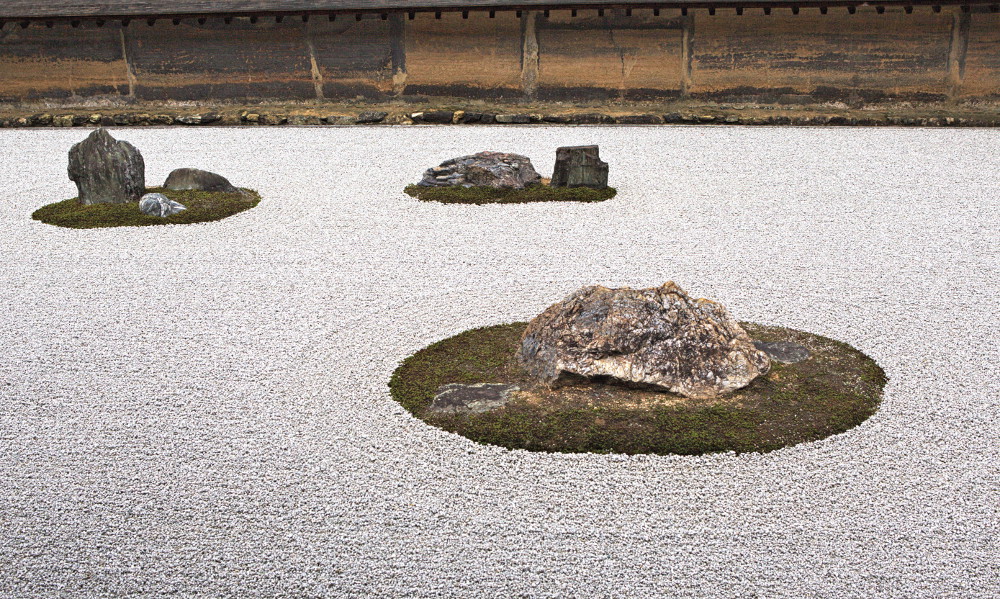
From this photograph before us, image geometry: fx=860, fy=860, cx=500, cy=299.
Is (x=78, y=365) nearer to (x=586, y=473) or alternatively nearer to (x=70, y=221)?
(x=586, y=473)

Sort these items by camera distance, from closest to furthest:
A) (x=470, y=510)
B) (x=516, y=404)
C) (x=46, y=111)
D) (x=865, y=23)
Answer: (x=470, y=510) → (x=516, y=404) → (x=865, y=23) → (x=46, y=111)

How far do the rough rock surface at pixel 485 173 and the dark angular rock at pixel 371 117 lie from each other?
19.0 feet

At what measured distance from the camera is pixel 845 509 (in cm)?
348

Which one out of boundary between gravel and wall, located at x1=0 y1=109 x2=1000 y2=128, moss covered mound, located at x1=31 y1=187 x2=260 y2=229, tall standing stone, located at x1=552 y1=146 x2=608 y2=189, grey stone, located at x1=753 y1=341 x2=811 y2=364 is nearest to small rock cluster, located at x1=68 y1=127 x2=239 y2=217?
moss covered mound, located at x1=31 y1=187 x2=260 y2=229

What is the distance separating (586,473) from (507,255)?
363cm

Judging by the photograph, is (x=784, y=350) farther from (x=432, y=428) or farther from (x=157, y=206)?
(x=157, y=206)

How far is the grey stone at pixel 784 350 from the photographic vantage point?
492 centimetres

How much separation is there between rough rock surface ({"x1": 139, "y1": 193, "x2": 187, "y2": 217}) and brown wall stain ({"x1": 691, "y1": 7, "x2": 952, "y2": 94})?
9.69m

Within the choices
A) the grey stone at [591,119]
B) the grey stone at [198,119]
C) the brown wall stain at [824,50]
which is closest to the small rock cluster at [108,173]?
the grey stone at [198,119]

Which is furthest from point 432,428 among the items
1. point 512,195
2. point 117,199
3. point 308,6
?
point 308,6

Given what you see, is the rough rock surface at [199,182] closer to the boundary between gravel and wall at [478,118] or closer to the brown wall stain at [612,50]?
the boundary between gravel and wall at [478,118]

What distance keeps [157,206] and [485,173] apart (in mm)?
3436

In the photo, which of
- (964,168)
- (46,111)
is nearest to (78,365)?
(964,168)

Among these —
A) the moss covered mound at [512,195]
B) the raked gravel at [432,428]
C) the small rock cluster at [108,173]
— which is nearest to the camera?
the raked gravel at [432,428]
